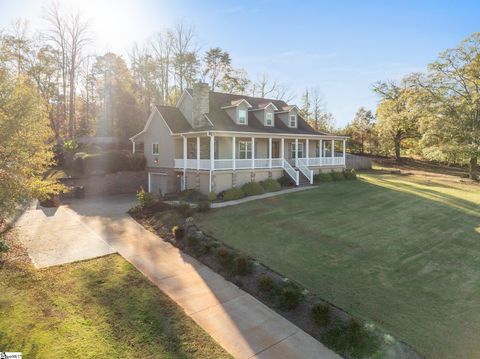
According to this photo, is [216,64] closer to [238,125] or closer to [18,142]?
[238,125]

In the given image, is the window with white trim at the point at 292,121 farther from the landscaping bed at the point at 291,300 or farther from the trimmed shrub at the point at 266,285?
the trimmed shrub at the point at 266,285

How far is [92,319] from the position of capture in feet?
23.0

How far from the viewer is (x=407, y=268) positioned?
9.66 m

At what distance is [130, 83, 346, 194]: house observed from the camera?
20.0 m

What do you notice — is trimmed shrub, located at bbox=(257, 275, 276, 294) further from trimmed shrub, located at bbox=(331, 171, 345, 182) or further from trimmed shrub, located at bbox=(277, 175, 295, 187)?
trimmed shrub, located at bbox=(331, 171, 345, 182)

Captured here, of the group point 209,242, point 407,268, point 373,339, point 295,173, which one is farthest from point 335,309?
point 295,173

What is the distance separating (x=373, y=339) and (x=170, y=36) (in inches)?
1661

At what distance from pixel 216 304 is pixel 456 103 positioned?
3341cm

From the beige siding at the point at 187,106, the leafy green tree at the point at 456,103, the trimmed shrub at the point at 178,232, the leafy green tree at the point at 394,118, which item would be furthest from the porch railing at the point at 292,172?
the leafy green tree at the point at 394,118

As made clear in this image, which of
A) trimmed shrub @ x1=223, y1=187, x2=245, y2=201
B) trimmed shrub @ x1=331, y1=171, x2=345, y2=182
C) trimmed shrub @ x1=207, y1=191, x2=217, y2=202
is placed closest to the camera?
trimmed shrub @ x1=207, y1=191, x2=217, y2=202

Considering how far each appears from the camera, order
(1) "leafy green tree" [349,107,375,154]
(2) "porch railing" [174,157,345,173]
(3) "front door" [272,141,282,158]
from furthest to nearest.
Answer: (1) "leafy green tree" [349,107,375,154] → (3) "front door" [272,141,282,158] → (2) "porch railing" [174,157,345,173]

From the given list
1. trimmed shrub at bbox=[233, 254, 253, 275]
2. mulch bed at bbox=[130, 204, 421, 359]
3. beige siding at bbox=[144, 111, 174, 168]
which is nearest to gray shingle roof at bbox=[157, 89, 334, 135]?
beige siding at bbox=[144, 111, 174, 168]

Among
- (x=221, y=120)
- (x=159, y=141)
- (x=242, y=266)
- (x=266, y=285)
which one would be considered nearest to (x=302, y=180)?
(x=221, y=120)

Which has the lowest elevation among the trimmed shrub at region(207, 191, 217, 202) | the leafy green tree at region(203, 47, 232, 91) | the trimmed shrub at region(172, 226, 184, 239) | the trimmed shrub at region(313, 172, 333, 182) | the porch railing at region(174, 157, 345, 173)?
the trimmed shrub at region(172, 226, 184, 239)
